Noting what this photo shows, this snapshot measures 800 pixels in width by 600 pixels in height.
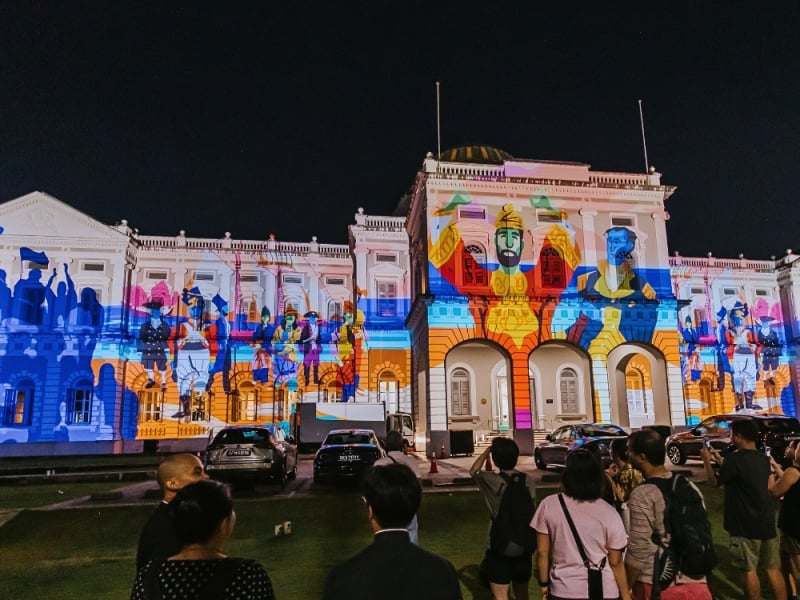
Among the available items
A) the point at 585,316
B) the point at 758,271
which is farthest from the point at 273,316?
the point at 758,271

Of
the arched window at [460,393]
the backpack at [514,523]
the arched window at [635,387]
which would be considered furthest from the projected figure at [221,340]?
the backpack at [514,523]

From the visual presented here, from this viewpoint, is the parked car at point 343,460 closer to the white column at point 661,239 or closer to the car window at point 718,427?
the car window at point 718,427

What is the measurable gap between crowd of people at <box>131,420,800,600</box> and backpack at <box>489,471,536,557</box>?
0.4 inches

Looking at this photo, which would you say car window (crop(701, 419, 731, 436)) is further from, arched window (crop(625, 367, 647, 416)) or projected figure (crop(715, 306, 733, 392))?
projected figure (crop(715, 306, 733, 392))

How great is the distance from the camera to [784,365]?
42094 mm

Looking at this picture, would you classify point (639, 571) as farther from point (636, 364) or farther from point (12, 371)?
point (12, 371)

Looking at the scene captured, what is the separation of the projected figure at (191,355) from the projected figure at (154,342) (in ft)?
2.55

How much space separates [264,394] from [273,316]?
5.05m

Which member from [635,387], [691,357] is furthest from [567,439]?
[691,357]

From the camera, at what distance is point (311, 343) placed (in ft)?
127

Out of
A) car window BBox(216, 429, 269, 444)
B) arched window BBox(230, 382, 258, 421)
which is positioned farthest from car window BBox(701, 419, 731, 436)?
arched window BBox(230, 382, 258, 421)

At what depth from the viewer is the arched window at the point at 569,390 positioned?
32.9m

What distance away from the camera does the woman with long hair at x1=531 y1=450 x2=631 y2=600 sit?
3889 mm

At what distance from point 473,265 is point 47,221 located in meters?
26.7
